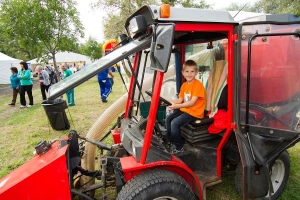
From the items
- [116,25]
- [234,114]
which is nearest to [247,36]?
[234,114]

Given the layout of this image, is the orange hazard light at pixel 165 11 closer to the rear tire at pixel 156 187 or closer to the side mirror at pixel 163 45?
the side mirror at pixel 163 45

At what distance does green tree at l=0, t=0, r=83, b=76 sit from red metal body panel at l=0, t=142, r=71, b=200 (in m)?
9.44

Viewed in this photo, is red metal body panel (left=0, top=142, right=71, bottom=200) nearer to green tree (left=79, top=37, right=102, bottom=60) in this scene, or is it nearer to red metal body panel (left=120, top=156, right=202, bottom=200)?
red metal body panel (left=120, top=156, right=202, bottom=200)

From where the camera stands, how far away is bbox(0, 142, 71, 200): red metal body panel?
6.15ft

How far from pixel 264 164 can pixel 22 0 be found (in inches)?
440

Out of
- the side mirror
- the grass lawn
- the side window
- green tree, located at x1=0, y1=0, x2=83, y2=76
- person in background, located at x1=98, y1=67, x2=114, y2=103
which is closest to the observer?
the side mirror

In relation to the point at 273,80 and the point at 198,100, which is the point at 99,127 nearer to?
the point at 198,100

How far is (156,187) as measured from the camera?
183 cm

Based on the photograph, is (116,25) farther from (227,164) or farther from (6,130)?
(227,164)

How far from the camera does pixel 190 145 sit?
2740mm

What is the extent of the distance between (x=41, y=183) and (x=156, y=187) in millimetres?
1064

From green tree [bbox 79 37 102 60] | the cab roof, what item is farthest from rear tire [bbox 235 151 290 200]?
green tree [bbox 79 37 102 60]

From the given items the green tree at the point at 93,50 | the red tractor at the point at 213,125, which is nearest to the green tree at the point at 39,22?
the red tractor at the point at 213,125

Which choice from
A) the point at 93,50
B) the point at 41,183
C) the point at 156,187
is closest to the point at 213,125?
the point at 156,187
